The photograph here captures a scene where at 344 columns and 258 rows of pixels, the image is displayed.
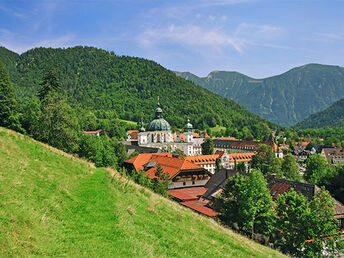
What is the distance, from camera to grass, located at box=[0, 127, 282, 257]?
10.6m

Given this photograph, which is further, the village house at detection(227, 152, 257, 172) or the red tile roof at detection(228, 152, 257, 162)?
the red tile roof at detection(228, 152, 257, 162)

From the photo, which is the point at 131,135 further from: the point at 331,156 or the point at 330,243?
the point at 330,243

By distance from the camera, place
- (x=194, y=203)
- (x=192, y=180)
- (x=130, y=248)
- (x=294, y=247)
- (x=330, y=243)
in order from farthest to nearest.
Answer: (x=192, y=180)
(x=194, y=203)
(x=294, y=247)
(x=330, y=243)
(x=130, y=248)

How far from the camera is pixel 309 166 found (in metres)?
73.8

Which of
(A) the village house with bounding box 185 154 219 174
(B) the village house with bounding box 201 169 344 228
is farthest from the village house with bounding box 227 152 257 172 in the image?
(B) the village house with bounding box 201 169 344 228

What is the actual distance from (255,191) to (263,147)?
200ft

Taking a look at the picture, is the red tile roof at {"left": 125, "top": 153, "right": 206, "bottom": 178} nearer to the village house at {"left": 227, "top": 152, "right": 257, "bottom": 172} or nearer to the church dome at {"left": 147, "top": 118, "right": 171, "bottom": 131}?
the village house at {"left": 227, "top": 152, "right": 257, "bottom": 172}

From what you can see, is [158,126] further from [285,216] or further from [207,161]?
[285,216]

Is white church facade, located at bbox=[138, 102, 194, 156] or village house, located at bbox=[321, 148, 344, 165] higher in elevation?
white church facade, located at bbox=[138, 102, 194, 156]

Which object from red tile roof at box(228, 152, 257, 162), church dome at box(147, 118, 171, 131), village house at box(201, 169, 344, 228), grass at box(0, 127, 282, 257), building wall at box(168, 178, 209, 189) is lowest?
building wall at box(168, 178, 209, 189)

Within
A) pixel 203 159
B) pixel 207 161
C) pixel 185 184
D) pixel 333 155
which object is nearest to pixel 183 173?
pixel 185 184

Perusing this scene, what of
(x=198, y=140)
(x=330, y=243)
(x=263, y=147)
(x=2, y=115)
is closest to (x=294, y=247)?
(x=330, y=243)

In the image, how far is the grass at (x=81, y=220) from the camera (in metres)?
10.6

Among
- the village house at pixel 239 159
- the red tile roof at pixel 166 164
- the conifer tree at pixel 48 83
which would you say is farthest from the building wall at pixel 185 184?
the village house at pixel 239 159
